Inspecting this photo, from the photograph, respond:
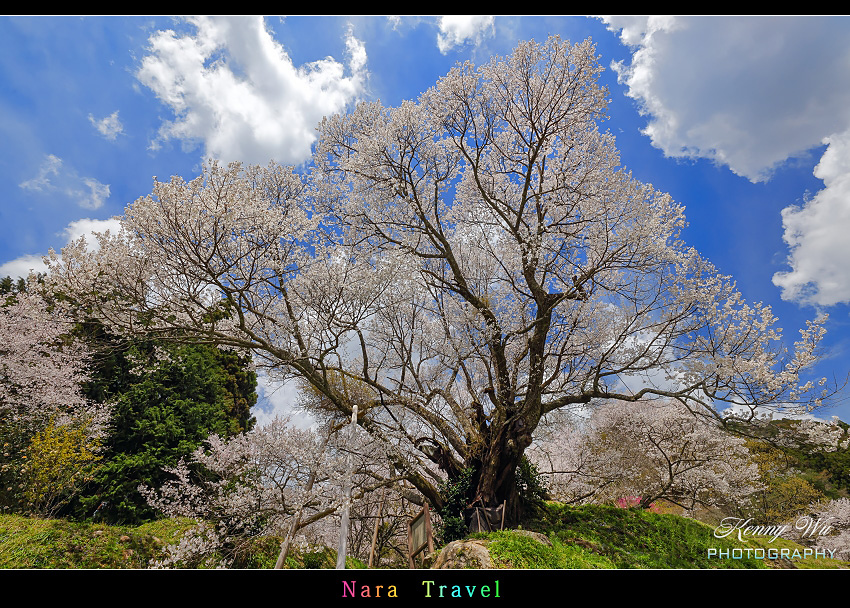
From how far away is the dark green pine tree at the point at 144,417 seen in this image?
9953 mm

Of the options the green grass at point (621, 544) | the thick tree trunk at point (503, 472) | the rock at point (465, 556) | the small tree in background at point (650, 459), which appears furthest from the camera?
the small tree in background at point (650, 459)

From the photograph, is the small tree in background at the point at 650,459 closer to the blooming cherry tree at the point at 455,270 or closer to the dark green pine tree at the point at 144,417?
A: the blooming cherry tree at the point at 455,270

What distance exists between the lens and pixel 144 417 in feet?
36.8

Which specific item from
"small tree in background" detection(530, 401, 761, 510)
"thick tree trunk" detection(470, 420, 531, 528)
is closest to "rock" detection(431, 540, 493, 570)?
"thick tree trunk" detection(470, 420, 531, 528)

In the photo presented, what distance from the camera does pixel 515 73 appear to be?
7848 millimetres

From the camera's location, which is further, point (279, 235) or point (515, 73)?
point (515, 73)

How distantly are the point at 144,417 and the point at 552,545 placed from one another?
38.4ft

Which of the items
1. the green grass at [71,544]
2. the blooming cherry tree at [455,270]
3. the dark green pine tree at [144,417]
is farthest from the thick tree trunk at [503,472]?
the green grass at [71,544]

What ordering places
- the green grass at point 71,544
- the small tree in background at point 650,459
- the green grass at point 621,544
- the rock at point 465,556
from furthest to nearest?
the small tree in background at point 650,459
the green grass at point 71,544
the green grass at point 621,544
the rock at point 465,556

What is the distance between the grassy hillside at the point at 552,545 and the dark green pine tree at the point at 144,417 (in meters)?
1.70

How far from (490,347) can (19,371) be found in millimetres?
11148

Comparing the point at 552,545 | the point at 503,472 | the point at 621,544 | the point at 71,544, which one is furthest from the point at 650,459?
the point at 71,544
